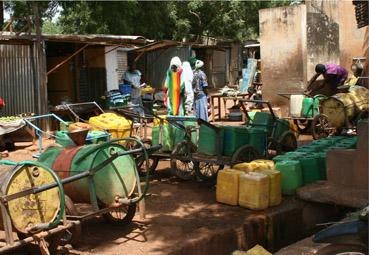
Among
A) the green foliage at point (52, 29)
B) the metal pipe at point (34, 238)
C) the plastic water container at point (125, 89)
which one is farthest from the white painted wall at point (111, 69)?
the green foliage at point (52, 29)

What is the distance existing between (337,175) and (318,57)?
832cm

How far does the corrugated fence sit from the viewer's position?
12758 millimetres

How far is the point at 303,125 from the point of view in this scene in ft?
42.1

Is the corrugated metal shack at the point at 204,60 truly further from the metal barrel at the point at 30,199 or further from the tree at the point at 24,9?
the metal barrel at the point at 30,199

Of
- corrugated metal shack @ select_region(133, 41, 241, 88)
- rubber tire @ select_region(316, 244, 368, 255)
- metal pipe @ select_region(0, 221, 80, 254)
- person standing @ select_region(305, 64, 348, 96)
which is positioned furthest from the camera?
corrugated metal shack @ select_region(133, 41, 241, 88)

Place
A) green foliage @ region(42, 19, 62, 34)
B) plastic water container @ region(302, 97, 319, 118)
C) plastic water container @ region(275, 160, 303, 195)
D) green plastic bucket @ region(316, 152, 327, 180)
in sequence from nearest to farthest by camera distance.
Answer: plastic water container @ region(275, 160, 303, 195) → green plastic bucket @ region(316, 152, 327, 180) → plastic water container @ region(302, 97, 319, 118) → green foliage @ region(42, 19, 62, 34)

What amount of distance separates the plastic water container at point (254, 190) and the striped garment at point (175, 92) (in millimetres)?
3869

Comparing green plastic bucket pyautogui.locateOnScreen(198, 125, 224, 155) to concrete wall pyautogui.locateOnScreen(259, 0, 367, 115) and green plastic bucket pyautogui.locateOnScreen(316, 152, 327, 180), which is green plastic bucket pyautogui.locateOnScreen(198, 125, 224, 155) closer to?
green plastic bucket pyautogui.locateOnScreen(316, 152, 327, 180)

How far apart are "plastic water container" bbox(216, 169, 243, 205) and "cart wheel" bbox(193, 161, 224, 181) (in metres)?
1.12

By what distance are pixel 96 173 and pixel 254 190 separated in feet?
6.84

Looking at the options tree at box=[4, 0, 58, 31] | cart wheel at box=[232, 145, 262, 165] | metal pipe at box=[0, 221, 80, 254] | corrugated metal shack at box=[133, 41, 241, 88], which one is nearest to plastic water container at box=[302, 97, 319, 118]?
cart wheel at box=[232, 145, 262, 165]

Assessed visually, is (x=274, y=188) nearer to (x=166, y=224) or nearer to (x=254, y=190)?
(x=254, y=190)

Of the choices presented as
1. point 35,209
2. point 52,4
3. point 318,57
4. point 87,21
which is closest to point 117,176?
point 35,209

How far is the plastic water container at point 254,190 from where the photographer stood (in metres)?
6.24
